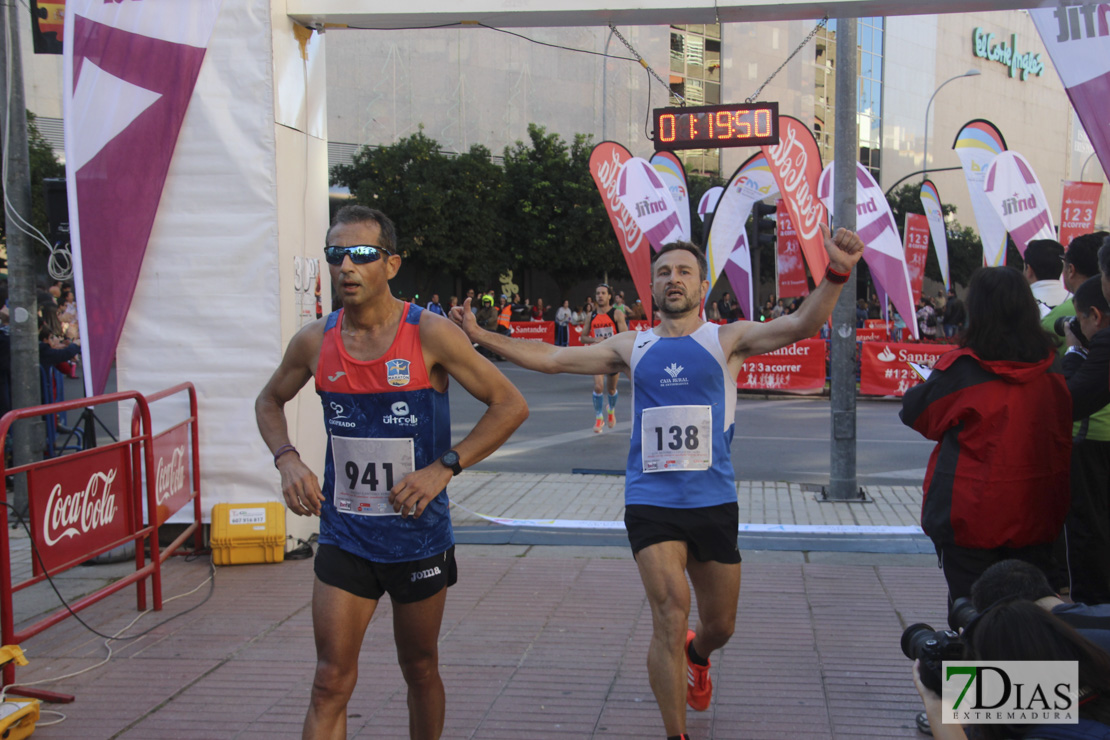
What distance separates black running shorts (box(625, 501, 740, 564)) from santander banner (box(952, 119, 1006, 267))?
1313cm

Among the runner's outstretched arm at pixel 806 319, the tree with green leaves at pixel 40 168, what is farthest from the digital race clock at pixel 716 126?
the tree with green leaves at pixel 40 168

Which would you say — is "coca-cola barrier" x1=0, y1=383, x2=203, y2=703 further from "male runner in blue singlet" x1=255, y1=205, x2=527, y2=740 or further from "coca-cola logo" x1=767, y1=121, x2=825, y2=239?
"coca-cola logo" x1=767, y1=121, x2=825, y2=239

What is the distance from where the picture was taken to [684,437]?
12.7 feet

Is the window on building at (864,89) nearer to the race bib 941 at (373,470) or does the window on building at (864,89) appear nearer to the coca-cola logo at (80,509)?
the coca-cola logo at (80,509)

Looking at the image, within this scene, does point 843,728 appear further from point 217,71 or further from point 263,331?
point 217,71

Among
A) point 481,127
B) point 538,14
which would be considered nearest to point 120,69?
point 538,14

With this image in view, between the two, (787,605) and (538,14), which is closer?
(787,605)

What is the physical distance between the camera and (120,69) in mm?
6176

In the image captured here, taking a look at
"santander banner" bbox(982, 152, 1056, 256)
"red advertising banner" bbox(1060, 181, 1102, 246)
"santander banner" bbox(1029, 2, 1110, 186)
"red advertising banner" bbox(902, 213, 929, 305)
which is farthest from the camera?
"red advertising banner" bbox(902, 213, 929, 305)

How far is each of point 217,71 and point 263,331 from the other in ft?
5.77

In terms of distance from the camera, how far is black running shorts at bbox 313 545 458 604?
10.4ft

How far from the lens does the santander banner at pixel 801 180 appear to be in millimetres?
10758

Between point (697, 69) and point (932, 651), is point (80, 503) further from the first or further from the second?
point (697, 69)

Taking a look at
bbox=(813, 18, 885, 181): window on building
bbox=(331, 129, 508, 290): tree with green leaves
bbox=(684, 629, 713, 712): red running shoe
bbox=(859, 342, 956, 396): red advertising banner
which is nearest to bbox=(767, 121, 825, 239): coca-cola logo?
bbox=(859, 342, 956, 396): red advertising banner
